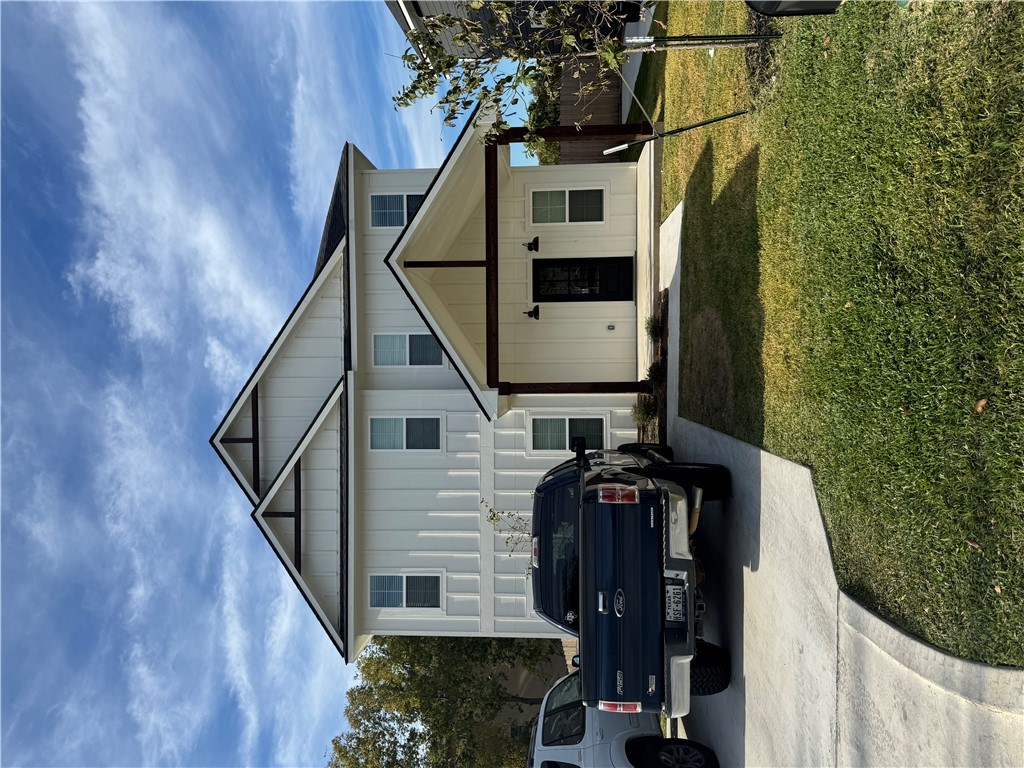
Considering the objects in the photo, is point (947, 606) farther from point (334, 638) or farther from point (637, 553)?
point (334, 638)

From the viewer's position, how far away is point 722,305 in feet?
27.4

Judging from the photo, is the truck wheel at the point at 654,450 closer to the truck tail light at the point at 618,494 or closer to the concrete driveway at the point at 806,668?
the concrete driveway at the point at 806,668

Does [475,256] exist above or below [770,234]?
above

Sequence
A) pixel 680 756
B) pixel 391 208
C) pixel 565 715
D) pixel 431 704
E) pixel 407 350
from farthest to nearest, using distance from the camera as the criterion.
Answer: pixel 431 704 → pixel 407 350 → pixel 391 208 → pixel 565 715 → pixel 680 756

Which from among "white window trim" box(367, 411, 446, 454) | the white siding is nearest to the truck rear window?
the white siding

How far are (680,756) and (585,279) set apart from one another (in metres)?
9.13

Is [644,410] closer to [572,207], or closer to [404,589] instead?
[572,207]

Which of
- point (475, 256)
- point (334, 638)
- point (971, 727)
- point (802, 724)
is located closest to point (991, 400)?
point (971, 727)

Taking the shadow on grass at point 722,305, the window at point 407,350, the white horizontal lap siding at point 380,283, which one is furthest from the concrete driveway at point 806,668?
the white horizontal lap siding at point 380,283

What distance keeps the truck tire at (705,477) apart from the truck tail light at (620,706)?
8.85 feet

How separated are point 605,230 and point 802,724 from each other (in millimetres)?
10012

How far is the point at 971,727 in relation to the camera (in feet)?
12.5

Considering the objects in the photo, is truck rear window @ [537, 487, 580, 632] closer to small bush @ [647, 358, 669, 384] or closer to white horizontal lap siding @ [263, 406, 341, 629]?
small bush @ [647, 358, 669, 384]

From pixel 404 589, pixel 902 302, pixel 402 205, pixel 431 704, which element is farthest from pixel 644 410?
pixel 431 704
